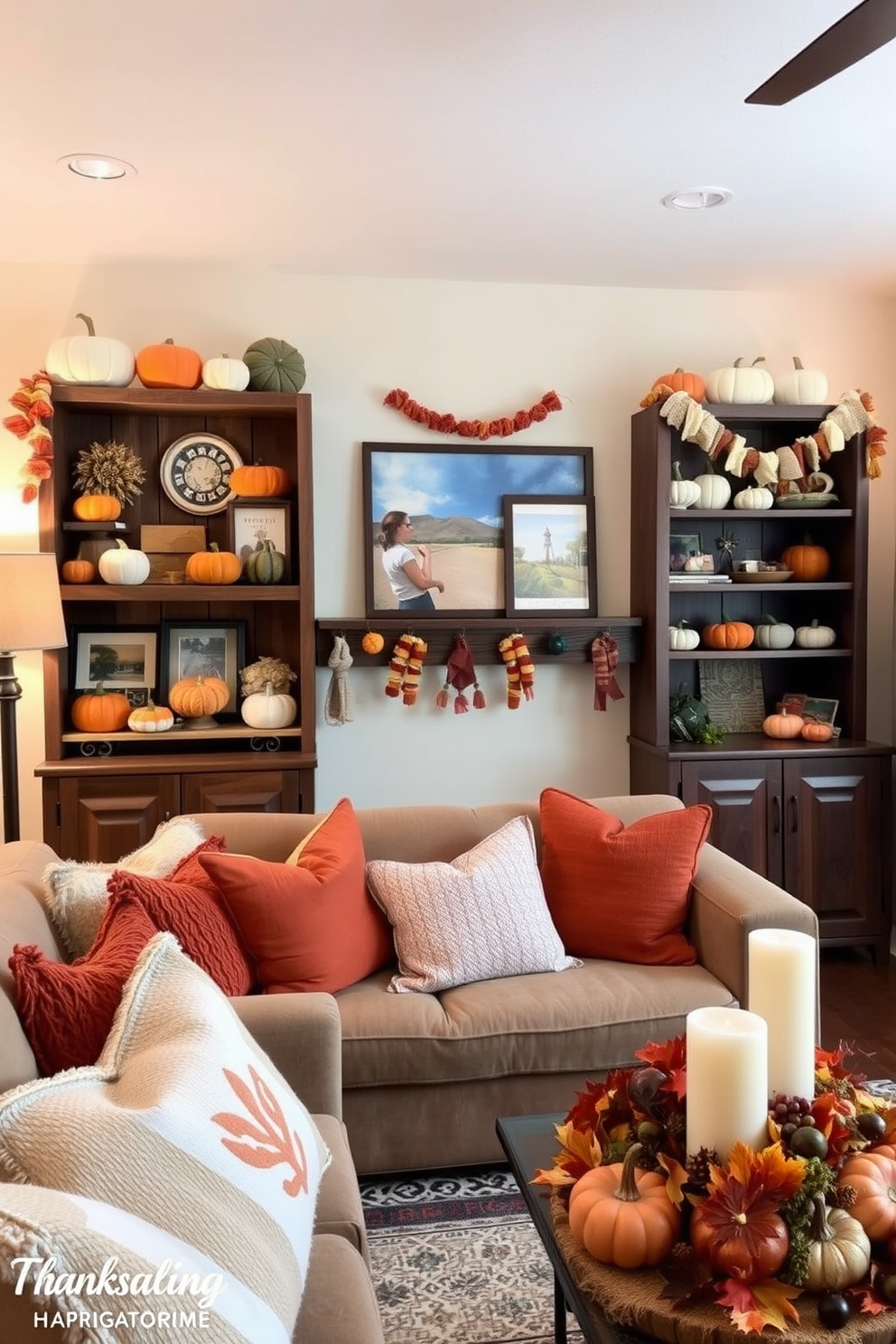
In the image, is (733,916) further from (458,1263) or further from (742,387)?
(742,387)

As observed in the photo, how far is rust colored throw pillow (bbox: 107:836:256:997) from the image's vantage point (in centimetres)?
194

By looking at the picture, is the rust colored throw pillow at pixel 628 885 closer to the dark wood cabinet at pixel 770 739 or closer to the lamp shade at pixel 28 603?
the dark wood cabinet at pixel 770 739

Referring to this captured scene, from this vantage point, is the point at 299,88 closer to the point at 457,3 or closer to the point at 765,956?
the point at 457,3

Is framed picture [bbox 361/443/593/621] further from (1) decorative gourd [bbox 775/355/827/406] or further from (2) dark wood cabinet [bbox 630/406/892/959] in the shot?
(1) decorative gourd [bbox 775/355/827/406]

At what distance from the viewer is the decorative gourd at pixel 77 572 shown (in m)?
3.63

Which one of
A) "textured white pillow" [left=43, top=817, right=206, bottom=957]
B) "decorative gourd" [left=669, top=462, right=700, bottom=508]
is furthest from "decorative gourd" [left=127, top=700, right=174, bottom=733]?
"decorative gourd" [left=669, top=462, right=700, bottom=508]

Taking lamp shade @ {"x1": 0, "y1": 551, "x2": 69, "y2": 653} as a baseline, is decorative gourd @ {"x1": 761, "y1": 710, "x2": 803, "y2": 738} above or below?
below

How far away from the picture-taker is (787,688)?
4371 millimetres

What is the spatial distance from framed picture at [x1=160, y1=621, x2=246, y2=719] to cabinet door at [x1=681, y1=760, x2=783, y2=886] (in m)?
1.68

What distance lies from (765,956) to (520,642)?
257 cm

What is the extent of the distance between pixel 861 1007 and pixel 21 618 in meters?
2.92

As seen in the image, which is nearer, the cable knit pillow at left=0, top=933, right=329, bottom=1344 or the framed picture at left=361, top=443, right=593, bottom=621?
the cable knit pillow at left=0, top=933, right=329, bottom=1344

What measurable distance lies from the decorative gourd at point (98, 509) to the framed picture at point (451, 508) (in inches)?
36.2

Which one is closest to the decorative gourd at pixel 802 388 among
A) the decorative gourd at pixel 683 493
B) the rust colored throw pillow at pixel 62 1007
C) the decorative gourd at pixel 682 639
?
the decorative gourd at pixel 683 493
